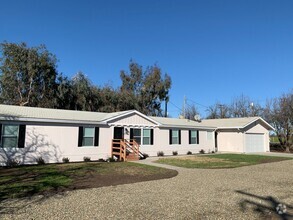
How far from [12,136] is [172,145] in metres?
12.2

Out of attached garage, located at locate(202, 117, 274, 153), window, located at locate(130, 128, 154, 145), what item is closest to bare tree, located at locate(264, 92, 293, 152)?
attached garage, located at locate(202, 117, 274, 153)

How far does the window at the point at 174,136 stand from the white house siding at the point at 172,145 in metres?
0.33

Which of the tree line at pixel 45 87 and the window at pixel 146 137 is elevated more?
the tree line at pixel 45 87

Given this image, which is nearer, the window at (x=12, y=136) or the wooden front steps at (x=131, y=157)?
the window at (x=12, y=136)

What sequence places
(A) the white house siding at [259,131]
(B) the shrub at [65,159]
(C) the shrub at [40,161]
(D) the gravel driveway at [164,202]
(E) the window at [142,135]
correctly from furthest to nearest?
(A) the white house siding at [259,131], (E) the window at [142,135], (B) the shrub at [65,159], (C) the shrub at [40,161], (D) the gravel driveway at [164,202]

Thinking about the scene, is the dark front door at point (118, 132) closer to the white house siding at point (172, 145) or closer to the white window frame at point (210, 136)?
the white house siding at point (172, 145)

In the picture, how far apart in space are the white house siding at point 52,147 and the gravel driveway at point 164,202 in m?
7.98

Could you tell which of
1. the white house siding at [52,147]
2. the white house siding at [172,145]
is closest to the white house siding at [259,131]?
the white house siding at [172,145]

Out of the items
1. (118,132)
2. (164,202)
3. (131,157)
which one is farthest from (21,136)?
(164,202)

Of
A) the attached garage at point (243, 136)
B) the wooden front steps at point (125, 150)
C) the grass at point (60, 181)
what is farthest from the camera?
the attached garage at point (243, 136)

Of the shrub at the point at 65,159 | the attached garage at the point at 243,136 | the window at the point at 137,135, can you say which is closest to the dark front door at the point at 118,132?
the window at the point at 137,135

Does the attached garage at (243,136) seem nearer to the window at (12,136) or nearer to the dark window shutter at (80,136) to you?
the dark window shutter at (80,136)

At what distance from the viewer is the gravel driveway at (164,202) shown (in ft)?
17.8

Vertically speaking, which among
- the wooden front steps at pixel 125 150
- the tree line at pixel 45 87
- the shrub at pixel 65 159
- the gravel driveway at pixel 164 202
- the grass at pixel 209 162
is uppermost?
the tree line at pixel 45 87
